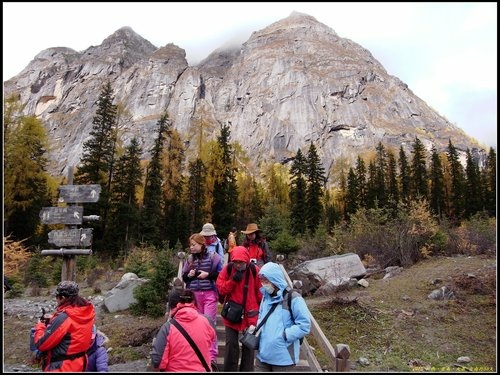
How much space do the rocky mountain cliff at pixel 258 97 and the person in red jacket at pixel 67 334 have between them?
360 feet

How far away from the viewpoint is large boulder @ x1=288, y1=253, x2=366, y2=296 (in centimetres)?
1171

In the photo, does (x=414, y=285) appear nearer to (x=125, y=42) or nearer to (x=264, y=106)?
(x=264, y=106)

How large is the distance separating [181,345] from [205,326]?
0.92 ft

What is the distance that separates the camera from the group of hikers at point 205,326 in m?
3.28

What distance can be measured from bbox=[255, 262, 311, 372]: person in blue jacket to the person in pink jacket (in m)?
0.79

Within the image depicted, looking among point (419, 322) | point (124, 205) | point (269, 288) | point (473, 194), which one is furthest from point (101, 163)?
point (473, 194)

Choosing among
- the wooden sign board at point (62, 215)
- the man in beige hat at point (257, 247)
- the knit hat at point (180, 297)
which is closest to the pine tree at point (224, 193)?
the man in beige hat at point (257, 247)

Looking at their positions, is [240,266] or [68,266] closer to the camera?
[240,266]

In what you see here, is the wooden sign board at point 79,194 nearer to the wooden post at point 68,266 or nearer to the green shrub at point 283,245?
the wooden post at point 68,266

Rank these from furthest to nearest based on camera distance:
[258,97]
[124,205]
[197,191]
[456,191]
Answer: [258,97], [456,191], [197,191], [124,205]

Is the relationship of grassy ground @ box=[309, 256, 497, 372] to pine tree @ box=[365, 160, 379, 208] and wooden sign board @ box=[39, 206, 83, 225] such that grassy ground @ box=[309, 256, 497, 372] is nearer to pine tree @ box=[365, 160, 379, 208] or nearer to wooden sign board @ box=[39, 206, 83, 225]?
wooden sign board @ box=[39, 206, 83, 225]

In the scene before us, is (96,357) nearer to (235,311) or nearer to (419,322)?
(235,311)

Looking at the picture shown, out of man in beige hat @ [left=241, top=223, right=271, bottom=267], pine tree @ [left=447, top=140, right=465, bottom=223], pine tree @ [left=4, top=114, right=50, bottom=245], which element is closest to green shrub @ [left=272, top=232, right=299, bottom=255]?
man in beige hat @ [left=241, top=223, right=271, bottom=267]

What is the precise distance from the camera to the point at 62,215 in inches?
290
